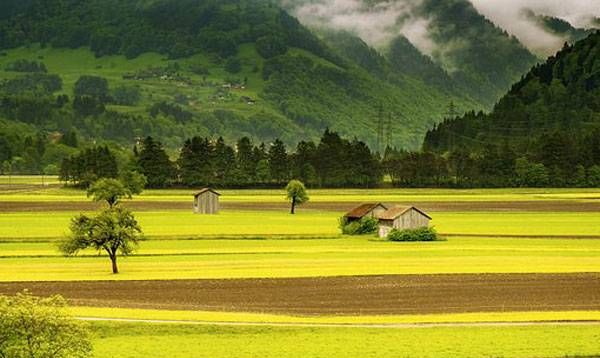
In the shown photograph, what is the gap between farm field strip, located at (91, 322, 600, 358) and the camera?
137ft

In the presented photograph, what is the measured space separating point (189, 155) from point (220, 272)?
122m

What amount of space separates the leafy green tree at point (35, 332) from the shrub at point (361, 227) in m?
69.5

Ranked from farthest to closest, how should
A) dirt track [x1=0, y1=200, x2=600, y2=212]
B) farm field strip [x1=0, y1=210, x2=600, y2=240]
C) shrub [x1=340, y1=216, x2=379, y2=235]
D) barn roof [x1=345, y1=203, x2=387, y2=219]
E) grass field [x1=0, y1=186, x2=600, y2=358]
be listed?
dirt track [x1=0, y1=200, x2=600, y2=212]
barn roof [x1=345, y1=203, x2=387, y2=219]
shrub [x1=340, y1=216, x2=379, y2=235]
farm field strip [x1=0, y1=210, x2=600, y2=240]
grass field [x1=0, y1=186, x2=600, y2=358]

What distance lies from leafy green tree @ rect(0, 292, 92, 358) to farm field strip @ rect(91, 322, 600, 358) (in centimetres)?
715

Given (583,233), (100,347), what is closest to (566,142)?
(583,233)

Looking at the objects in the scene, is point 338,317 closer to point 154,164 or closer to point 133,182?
point 133,182

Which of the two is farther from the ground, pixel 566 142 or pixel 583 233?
pixel 566 142

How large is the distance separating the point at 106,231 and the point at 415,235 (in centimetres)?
3585

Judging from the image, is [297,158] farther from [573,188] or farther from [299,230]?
[299,230]

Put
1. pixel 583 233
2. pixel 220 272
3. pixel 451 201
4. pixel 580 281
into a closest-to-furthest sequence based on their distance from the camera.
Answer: pixel 580 281
pixel 220 272
pixel 583 233
pixel 451 201

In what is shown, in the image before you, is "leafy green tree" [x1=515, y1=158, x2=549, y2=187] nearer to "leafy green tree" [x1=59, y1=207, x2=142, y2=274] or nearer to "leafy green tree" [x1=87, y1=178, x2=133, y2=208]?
"leafy green tree" [x1=87, y1=178, x2=133, y2=208]

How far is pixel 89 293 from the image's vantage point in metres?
58.5

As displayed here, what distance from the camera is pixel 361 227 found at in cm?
10281

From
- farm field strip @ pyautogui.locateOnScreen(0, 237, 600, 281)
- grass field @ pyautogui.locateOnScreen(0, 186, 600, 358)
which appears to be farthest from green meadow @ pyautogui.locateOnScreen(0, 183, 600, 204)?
farm field strip @ pyautogui.locateOnScreen(0, 237, 600, 281)
